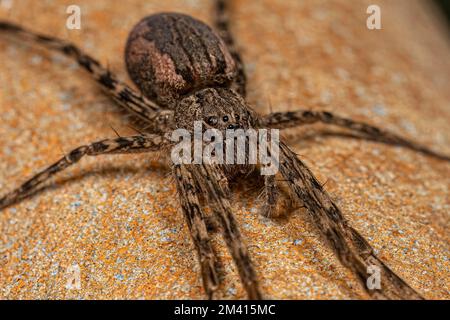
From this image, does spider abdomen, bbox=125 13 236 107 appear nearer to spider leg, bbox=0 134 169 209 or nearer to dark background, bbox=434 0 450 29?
spider leg, bbox=0 134 169 209

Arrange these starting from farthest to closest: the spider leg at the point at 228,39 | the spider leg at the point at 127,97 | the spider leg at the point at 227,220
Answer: the spider leg at the point at 228,39
the spider leg at the point at 127,97
the spider leg at the point at 227,220

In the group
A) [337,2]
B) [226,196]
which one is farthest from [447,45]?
[226,196]

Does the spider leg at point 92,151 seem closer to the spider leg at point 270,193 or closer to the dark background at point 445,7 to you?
the spider leg at point 270,193

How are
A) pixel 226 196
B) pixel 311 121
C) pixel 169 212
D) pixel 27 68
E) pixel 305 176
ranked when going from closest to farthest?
pixel 226 196
pixel 305 176
pixel 169 212
pixel 311 121
pixel 27 68

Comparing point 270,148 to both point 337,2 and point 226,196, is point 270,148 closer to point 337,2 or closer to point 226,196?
point 226,196

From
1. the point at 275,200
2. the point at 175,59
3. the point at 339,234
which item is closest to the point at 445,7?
the point at 175,59

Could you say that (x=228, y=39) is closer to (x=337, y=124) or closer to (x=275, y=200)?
(x=337, y=124)

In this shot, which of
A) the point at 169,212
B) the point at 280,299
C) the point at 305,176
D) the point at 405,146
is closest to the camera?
the point at 280,299

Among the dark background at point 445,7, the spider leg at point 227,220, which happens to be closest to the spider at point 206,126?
the spider leg at point 227,220
